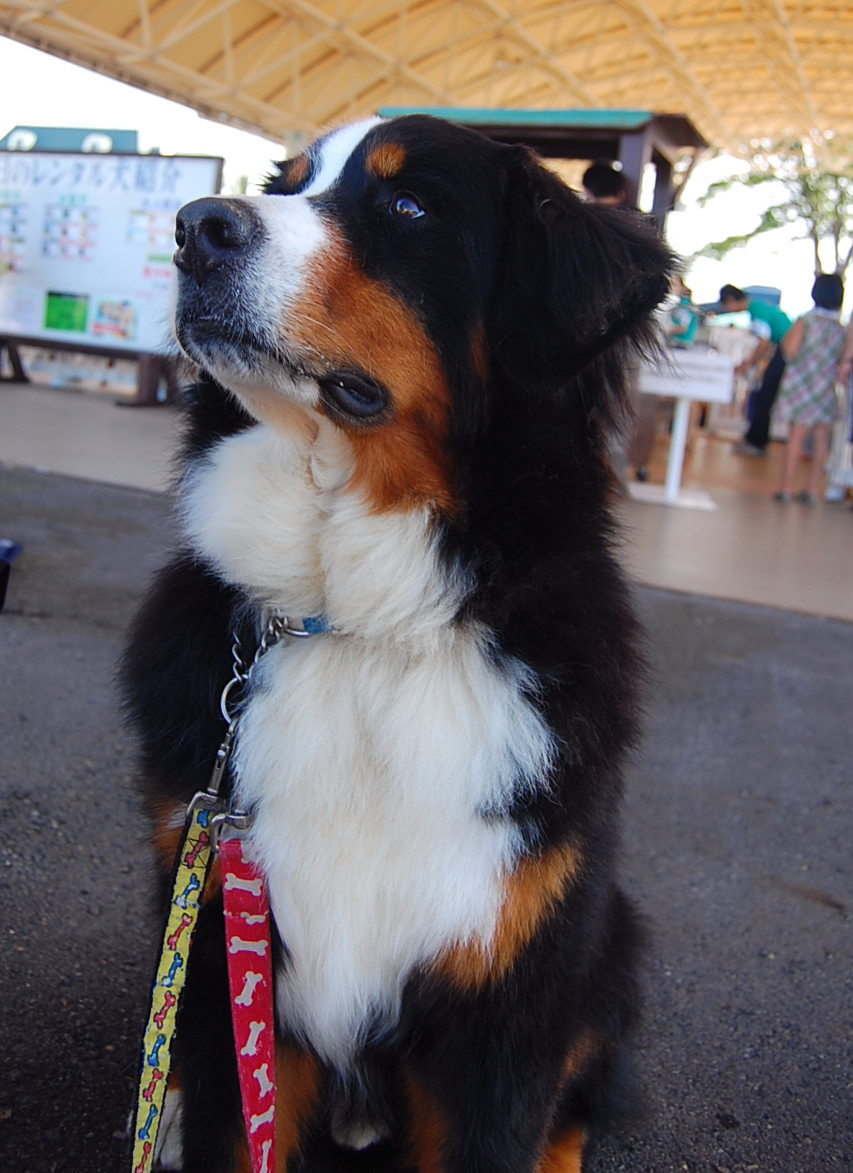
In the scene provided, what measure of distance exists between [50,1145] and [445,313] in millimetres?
1638

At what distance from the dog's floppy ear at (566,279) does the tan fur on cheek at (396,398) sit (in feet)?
0.52

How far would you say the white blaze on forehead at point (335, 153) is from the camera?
1875mm

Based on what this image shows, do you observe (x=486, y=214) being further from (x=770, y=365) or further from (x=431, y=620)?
(x=770, y=365)

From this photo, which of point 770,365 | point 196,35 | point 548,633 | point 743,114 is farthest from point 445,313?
point 743,114

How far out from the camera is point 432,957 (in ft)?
5.12

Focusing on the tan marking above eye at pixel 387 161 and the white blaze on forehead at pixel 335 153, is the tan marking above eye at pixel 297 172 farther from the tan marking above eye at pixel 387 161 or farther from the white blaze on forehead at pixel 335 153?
the tan marking above eye at pixel 387 161

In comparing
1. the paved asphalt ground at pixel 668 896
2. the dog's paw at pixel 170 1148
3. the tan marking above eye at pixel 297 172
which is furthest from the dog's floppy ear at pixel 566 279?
the dog's paw at pixel 170 1148

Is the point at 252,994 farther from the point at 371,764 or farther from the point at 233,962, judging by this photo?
the point at 371,764

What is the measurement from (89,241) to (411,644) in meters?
9.99

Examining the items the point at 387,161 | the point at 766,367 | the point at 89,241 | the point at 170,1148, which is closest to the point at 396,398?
the point at 387,161

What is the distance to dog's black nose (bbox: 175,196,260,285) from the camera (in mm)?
1574

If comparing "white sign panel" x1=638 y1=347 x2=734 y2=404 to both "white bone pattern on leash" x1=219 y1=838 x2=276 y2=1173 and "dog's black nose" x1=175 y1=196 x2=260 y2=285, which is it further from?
"white bone pattern on leash" x1=219 y1=838 x2=276 y2=1173

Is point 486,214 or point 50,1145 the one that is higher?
point 486,214

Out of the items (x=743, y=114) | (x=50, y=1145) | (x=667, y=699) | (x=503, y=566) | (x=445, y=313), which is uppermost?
(x=743, y=114)
